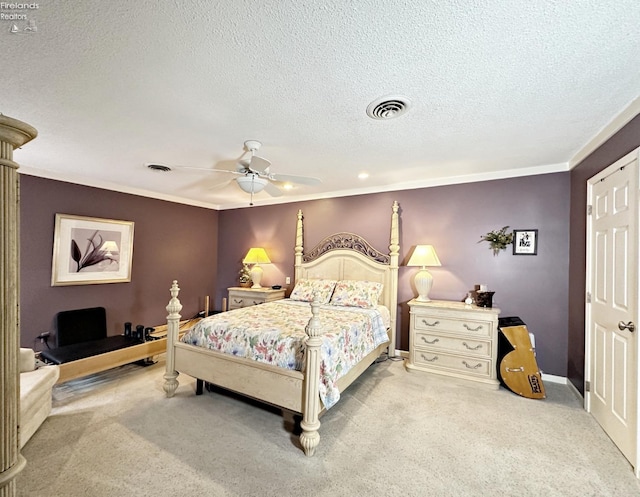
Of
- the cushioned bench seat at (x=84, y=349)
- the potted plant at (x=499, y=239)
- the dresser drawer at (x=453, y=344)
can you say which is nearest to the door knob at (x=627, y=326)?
the dresser drawer at (x=453, y=344)

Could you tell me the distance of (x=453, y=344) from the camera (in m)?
3.37

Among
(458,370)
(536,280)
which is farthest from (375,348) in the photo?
(536,280)

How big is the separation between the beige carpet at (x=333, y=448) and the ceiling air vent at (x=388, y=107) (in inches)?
97.1

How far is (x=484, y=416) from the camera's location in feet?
8.47

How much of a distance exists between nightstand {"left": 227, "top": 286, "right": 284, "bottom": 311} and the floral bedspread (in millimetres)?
1196

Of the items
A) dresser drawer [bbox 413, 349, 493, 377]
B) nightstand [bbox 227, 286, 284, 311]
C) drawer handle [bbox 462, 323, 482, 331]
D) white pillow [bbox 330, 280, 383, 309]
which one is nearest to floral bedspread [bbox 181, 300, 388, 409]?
white pillow [bbox 330, 280, 383, 309]

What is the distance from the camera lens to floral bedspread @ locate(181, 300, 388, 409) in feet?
7.64

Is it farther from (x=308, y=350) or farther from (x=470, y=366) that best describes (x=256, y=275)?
(x=470, y=366)

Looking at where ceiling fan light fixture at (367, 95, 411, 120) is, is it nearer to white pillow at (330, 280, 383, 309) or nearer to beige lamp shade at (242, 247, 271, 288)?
white pillow at (330, 280, 383, 309)

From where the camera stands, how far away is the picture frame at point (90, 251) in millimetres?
3830

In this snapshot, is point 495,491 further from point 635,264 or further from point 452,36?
point 452,36

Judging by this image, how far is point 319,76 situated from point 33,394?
304cm

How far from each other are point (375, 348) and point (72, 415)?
2939 mm

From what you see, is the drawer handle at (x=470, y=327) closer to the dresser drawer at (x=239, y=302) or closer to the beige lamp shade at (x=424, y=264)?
the beige lamp shade at (x=424, y=264)
